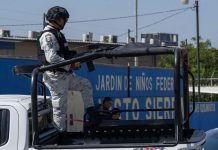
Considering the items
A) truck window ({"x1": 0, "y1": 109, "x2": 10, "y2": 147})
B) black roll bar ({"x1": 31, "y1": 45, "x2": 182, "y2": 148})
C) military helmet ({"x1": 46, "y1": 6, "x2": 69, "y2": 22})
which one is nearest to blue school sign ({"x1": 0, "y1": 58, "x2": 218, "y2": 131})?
military helmet ({"x1": 46, "y1": 6, "x2": 69, "y2": 22})

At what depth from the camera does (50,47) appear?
5469mm

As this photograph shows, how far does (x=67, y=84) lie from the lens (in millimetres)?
5598

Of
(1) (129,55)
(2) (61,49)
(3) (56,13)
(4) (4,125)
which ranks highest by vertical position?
(3) (56,13)

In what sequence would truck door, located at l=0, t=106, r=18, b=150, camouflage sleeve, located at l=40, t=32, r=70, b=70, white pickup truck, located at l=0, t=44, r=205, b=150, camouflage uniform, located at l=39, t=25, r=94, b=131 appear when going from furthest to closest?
camouflage sleeve, located at l=40, t=32, r=70, b=70 → camouflage uniform, located at l=39, t=25, r=94, b=131 → truck door, located at l=0, t=106, r=18, b=150 → white pickup truck, located at l=0, t=44, r=205, b=150

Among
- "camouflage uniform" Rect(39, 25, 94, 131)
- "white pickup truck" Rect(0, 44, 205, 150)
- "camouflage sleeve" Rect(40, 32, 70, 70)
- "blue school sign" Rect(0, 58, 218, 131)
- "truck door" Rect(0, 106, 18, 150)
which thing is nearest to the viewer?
"white pickup truck" Rect(0, 44, 205, 150)

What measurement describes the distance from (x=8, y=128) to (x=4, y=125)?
4 cm

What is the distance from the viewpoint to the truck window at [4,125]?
4578 mm

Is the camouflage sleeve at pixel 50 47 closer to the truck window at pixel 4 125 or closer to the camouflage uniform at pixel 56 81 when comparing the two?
the camouflage uniform at pixel 56 81

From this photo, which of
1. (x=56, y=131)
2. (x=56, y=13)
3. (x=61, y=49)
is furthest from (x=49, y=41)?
(x=56, y=131)

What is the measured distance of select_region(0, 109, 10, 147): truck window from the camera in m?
4.58

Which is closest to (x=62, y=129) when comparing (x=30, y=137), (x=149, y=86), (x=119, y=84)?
(x=30, y=137)

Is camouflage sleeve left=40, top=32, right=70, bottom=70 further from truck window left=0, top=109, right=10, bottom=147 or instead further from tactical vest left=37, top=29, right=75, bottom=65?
truck window left=0, top=109, right=10, bottom=147

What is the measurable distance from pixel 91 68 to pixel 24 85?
19.1ft

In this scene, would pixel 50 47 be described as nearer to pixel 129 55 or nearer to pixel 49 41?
pixel 49 41
